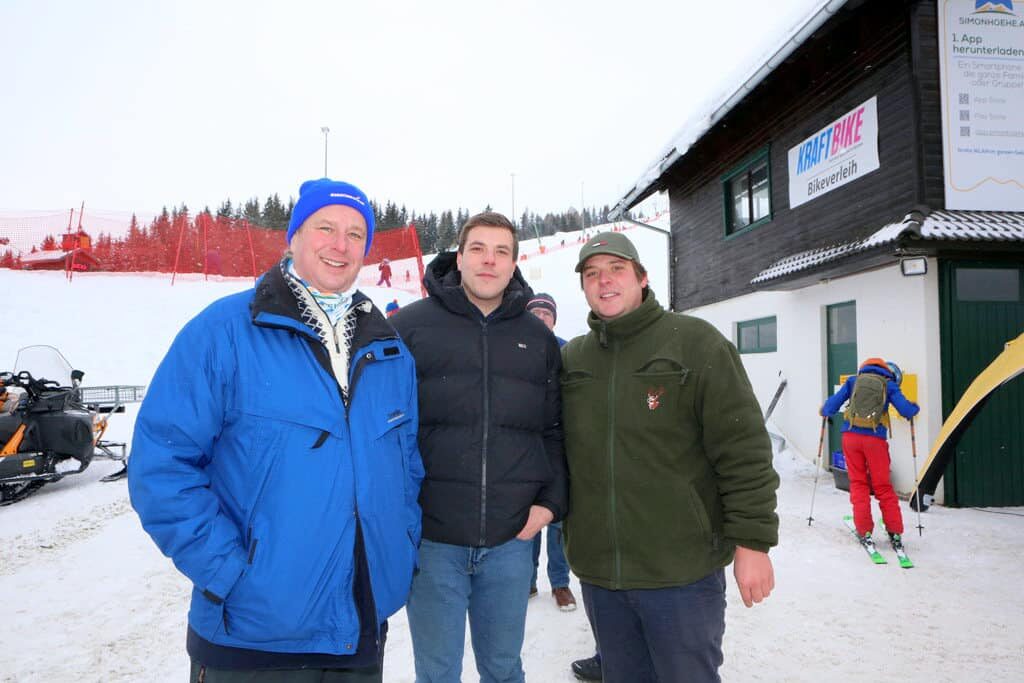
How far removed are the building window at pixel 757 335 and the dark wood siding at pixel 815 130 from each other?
0.72 metres

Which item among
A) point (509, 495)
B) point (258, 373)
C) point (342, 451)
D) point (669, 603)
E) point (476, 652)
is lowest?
point (476, 652)

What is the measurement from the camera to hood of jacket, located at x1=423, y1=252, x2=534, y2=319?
229cm

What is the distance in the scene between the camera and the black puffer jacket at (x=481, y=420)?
7.04 ft

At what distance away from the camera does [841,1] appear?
6762 mm

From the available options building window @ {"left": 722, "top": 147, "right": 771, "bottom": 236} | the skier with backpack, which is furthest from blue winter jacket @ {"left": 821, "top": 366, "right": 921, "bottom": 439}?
building window @ {"left": 722, "top": 147, "right": 771, "bottom": 236}

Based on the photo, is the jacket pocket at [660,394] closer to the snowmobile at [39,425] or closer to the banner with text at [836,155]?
the banner with text at [836,155]

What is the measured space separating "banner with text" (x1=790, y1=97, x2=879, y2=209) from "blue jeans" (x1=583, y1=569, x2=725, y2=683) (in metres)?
7.72

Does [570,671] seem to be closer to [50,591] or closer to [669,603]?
[669,603]

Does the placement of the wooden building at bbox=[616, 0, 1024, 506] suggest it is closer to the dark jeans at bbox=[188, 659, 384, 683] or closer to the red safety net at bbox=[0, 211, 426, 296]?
the dark jeans at bbox=[188, 659, 384, 683]

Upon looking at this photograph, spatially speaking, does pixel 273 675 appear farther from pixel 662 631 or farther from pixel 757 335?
pixel 757 335

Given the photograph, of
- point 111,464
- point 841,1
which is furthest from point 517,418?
point 111,464

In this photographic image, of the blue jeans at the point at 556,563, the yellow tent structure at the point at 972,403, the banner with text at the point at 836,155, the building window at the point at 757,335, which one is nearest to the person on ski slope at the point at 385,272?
the building window at the point at 757,335

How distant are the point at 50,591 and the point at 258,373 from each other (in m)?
4.35

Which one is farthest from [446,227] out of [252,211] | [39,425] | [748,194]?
[39,425]
